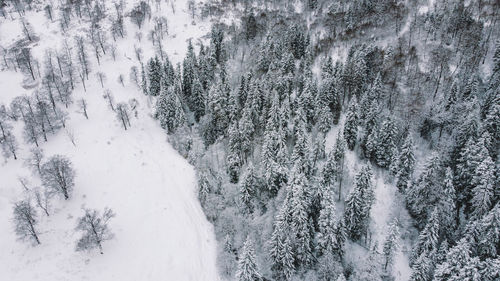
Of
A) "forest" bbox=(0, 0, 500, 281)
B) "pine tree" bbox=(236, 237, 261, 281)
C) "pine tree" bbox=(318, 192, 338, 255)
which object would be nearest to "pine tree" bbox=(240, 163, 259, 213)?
"forest" bbox=(0, 0, 500, 281)

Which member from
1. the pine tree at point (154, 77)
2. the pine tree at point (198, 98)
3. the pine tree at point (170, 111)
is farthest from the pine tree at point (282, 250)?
the pine tree at point (154, 77)

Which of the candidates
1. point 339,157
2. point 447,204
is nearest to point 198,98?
point 339,157

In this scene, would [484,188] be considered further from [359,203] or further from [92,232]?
[92,232]

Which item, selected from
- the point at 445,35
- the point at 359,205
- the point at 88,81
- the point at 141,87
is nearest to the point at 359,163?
the point at 359,205

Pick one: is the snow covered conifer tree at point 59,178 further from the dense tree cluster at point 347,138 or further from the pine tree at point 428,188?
the pine tree at point 428,188

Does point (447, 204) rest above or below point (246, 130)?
below

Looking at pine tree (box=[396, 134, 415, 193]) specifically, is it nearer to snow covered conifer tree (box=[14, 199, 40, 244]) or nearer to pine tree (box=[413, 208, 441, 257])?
pine tree (box=[413, 208, 441, 257])
